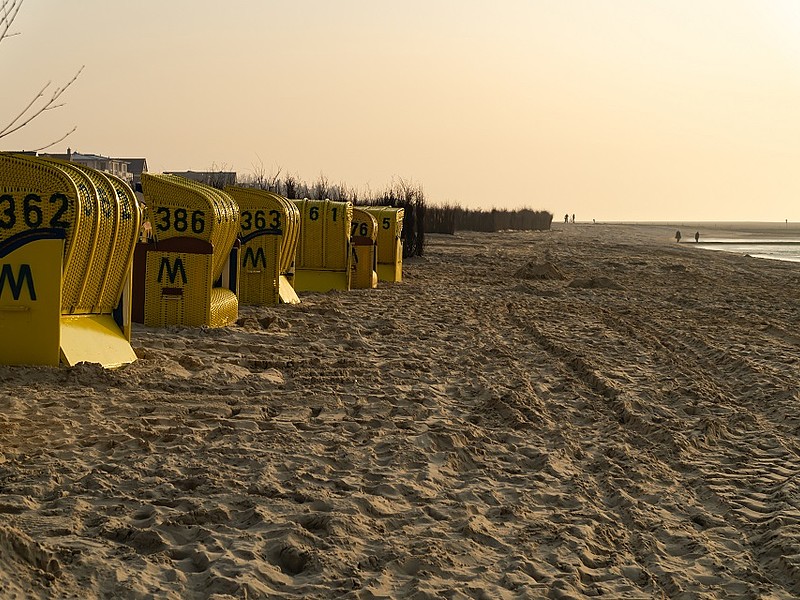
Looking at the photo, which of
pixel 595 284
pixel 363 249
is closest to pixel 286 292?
pixel 363 249

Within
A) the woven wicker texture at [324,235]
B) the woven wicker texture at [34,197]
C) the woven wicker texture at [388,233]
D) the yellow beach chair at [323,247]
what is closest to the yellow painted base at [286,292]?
the yellow beach chair at [323,247]

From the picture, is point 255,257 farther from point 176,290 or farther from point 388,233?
point 388,233

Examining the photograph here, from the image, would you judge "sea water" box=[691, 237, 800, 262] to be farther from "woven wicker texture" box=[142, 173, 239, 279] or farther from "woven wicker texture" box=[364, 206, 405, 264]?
"woven wicker texture" box=[142, 173, 239, 279]

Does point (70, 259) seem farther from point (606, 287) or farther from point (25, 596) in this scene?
point (606, 287)

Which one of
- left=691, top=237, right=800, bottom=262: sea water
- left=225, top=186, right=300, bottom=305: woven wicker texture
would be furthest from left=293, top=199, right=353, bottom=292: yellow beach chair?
left=691, top=237, right=800, bottom=262: sea water

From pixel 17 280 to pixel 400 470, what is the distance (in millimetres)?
3544

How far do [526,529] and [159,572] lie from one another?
173 centimetres

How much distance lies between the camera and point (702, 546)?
4.80 m

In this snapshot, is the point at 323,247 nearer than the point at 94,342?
No

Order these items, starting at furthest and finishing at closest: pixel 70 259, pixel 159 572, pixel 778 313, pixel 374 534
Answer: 1. pixel 778 313
2. pixel 70 259
3. pixel 374 534
4. pixel 159 572

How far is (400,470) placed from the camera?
19.1ft

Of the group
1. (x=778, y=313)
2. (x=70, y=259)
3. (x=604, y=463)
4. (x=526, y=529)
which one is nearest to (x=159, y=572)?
(x=526, y=529)

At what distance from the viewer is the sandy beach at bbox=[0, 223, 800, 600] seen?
4262 millimetres

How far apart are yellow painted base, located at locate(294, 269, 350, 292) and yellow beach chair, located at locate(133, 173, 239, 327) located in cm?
611
